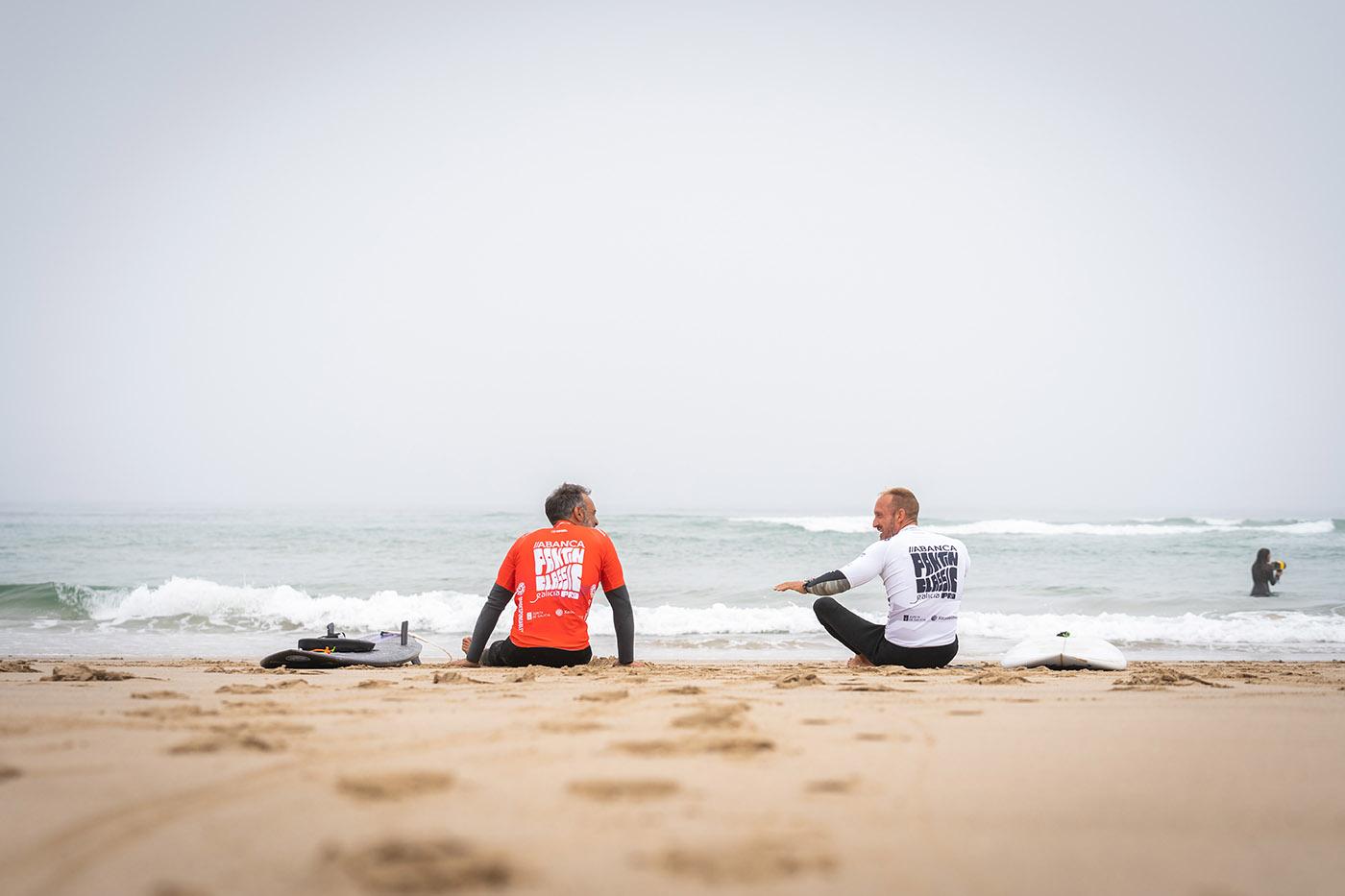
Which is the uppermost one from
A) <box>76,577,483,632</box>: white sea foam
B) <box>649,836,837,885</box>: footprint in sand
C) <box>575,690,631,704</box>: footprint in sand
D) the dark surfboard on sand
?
<box>649,836,837,885</box>: footprint in sand

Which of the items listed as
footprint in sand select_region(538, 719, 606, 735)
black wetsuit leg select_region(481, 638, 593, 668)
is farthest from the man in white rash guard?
footprint in sand select_region(538, 719, 606, 735)

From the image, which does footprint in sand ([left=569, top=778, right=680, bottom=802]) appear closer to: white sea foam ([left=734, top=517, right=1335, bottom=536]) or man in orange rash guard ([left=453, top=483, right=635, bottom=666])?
man in orange rash guard ([left=453, top=483, right=635, bottom=666])

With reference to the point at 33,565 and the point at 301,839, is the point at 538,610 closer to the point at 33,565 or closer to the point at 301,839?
the point at 301,839

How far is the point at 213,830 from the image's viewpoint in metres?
1.71

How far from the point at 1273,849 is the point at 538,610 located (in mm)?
4683

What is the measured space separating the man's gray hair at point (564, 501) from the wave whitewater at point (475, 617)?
5.95m

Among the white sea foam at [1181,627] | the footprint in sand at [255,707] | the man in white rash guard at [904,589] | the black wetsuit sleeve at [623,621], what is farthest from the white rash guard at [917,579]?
the white sea foam at [1181,627]

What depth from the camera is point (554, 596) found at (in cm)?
585

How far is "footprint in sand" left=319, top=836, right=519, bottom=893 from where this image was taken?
1.47 metres

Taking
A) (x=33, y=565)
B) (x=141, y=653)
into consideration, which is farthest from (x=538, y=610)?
(x=33, y=565)

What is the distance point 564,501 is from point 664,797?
164 inches

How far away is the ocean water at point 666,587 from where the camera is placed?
10883mm

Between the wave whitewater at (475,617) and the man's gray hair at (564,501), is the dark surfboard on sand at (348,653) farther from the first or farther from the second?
the wave whitewater at (475,617)

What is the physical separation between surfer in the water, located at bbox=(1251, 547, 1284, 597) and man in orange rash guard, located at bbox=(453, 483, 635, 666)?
13.1 metres
